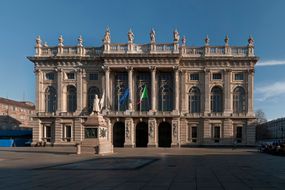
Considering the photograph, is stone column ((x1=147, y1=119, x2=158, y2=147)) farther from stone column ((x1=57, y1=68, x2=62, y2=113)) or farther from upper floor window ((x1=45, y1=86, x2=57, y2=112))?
upper floor window ((x1=45, y1=86, x2=57, y2=112))

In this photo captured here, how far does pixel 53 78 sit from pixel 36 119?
9.00 m

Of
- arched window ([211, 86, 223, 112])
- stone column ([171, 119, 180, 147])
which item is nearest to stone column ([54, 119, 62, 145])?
stone column ([171, 119, 180, 147])

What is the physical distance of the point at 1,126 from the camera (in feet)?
416

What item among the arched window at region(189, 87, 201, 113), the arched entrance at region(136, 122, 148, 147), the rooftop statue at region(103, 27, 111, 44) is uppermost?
the rooftop statue at region(103, 27, 111, 44)

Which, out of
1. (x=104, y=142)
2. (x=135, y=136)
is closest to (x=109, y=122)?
(x=135, y=136)

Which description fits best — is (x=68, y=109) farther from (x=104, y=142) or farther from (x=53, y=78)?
(x=104, y=142)

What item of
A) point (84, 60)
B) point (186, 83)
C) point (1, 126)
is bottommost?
point (1, 126)

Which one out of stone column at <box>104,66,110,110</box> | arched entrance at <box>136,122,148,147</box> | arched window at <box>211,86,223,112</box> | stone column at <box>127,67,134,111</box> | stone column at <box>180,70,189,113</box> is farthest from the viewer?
arched window at <box>211,86,223,112</box>

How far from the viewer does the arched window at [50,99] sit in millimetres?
77125

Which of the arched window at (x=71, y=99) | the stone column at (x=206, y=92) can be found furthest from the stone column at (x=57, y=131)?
the stone column at (x=206, y=92)

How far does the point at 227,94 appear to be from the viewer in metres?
74.4

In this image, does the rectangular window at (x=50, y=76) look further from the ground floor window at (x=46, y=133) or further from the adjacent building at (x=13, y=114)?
the adjacent building at (x=13, y=114)

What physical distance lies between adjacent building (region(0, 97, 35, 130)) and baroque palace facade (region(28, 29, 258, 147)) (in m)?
49.9

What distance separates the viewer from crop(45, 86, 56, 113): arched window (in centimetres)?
7712
